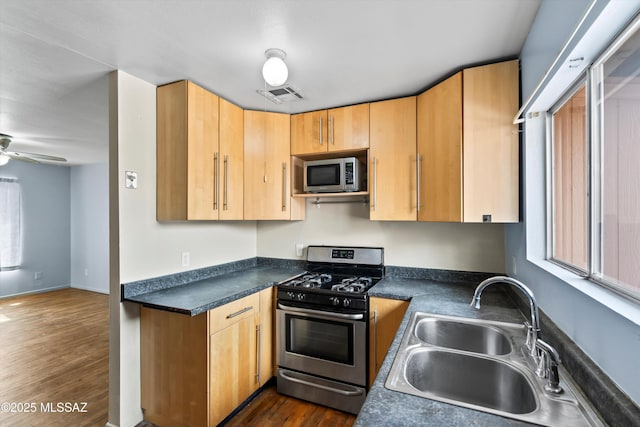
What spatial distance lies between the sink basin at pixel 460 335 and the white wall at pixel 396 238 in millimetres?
938

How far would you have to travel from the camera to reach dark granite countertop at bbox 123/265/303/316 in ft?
5.68

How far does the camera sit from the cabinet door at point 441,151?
1.85 meters

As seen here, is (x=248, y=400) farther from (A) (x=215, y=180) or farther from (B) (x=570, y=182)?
(B) (x=570, y=182)

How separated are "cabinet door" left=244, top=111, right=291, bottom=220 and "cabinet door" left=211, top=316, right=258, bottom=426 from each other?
934 mm

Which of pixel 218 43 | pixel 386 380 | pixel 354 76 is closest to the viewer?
pixel 386 380

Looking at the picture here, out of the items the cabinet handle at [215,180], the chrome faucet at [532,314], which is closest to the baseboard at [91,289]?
the cabinet handle at [215,180]

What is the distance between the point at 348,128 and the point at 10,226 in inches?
233

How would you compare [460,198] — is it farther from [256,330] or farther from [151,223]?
[151,223]

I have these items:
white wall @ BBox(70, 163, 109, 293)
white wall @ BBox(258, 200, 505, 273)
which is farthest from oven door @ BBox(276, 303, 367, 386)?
white wall @ BBox(70, 163, 109, 293)

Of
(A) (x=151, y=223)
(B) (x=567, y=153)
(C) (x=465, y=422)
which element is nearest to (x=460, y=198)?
(B) (x=567, y=153)

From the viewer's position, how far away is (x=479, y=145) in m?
1.79

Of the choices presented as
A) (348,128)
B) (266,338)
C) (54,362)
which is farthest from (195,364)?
(54,362)

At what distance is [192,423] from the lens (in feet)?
5.95

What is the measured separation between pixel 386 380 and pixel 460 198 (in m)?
1.27
